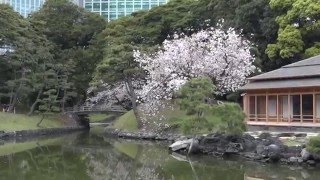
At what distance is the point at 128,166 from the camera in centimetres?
2462

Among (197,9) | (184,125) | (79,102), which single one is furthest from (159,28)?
(184,125)

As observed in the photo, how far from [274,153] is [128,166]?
24.6ft

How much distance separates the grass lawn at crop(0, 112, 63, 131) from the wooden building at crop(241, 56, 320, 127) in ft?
75.7

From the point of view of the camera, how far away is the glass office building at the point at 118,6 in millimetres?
111500

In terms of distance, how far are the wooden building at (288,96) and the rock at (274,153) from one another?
7.47 m

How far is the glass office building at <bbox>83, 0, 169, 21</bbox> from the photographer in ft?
366

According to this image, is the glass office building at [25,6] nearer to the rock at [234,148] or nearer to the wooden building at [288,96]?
the wooden building at [288,96]

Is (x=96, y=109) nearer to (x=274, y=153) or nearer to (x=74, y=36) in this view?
(x=74, y=36)

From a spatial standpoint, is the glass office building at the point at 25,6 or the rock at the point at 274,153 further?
the glass office building at the point at 25,6

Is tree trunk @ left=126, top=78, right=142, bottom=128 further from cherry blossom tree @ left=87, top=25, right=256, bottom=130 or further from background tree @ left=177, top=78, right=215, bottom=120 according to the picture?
background tree @ left=177, top=78, right=215, bottom=120

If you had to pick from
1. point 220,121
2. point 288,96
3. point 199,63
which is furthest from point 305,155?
point 199,63

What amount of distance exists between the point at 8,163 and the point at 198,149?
10.9 metres

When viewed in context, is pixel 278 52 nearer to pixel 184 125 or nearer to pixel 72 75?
pixel 184 125

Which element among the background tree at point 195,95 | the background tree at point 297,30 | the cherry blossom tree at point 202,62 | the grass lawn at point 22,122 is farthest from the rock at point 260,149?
the grass lawn at point 22,122
